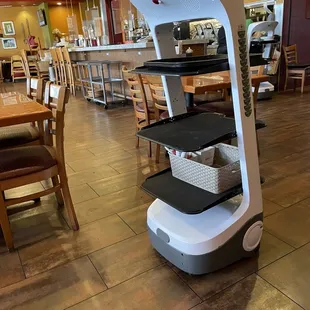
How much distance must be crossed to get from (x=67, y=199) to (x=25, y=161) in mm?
345

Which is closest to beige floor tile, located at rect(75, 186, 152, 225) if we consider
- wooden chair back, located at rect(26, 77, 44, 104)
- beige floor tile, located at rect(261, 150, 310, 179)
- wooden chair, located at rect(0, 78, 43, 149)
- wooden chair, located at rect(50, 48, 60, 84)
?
wooden chair, located at rect(0, 78, 43, 149)

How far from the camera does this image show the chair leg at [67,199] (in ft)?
6.28

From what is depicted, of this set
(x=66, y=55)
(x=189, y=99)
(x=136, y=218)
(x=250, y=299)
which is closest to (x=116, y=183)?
(x=136, y=218)

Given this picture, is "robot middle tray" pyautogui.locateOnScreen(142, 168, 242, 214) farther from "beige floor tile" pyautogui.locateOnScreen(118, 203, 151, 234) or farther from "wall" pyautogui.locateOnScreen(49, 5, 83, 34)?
"wall" pyautogui.locateOnScreen(49, 5, 83, 34)

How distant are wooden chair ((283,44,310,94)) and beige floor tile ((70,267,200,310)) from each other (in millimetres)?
5574

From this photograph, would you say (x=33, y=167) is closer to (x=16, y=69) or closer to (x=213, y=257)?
(x=213, y=257)

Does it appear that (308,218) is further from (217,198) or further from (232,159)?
(217,198)

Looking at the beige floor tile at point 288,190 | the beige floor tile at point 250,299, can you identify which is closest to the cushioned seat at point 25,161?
the beige floor tile at point 250,299

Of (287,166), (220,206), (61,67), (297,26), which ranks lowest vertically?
(287,166)

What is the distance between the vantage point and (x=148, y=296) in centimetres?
143

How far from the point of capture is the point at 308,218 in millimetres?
1961

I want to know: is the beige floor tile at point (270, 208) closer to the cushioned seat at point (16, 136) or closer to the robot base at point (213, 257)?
the robot base at point (213, 257)

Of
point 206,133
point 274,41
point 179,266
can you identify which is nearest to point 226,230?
point 179,266

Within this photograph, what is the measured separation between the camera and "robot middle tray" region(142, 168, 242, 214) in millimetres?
1413
